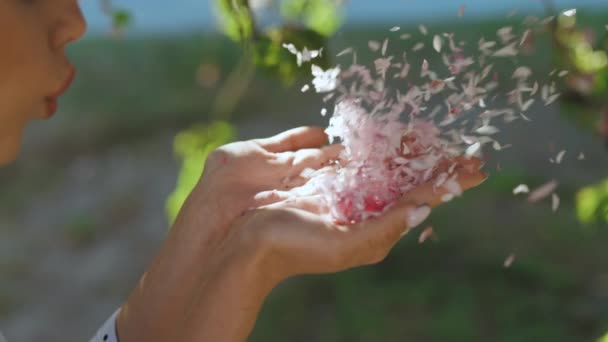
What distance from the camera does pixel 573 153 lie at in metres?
2.16

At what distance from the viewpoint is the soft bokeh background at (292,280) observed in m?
1.79

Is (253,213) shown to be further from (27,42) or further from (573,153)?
(573,153)

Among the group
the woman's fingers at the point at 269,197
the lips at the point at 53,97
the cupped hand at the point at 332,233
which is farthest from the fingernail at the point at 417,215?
the lips at the point at 53,97

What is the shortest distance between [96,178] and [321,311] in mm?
904

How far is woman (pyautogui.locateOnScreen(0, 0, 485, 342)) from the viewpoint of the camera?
585mm

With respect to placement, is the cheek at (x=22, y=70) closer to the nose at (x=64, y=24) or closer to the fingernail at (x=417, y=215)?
the nose at (x=64, y=24)

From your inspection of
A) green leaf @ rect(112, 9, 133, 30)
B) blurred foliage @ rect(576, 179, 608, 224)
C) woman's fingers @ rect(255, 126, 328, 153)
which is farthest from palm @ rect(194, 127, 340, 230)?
green leaf @ rect(112, 9, 133, 30)

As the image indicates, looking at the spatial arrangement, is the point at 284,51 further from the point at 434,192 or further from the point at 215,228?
the point at 434,192

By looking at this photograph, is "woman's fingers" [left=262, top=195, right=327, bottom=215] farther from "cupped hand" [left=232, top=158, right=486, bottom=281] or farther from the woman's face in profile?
the woman's face in profile

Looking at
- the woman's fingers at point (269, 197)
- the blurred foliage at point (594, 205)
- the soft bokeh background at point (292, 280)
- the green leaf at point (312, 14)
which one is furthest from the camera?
the soft bokeh background at point (292, 280)

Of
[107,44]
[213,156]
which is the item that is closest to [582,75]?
[213,156]

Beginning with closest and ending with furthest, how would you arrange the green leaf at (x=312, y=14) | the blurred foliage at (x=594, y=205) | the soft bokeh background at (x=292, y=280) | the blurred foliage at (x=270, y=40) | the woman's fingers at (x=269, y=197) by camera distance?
the woman's fingers at (x=269, y=197)
the blurred foliage at (x=594, y=205)
the blurred foliage at (x=270, y=40)
the green leaf at (x=312, y=14)
the soft bokeh background at (x=292, y=280)

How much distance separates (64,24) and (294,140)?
27cm

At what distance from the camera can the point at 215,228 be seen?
0.73 metres
